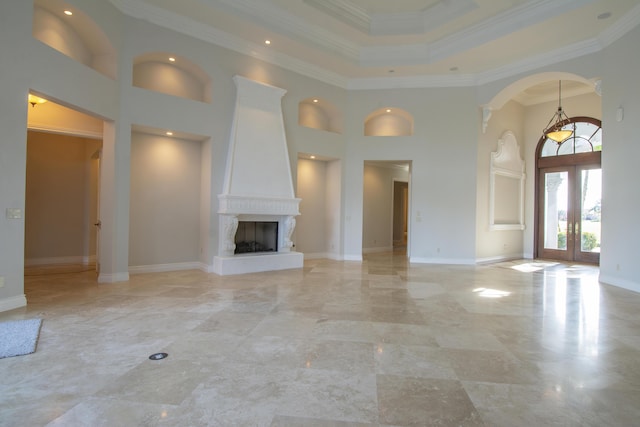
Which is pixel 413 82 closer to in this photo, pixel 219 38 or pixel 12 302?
pixel 219 38

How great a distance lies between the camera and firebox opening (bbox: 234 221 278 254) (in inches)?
280

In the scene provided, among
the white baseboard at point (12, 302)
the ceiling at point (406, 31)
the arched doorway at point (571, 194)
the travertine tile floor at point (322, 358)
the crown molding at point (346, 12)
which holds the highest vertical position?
the crown molding at point (346, 12)

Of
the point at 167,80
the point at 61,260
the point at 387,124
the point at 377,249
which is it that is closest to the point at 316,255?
the point at 377,249

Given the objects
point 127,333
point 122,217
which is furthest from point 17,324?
point 122,217

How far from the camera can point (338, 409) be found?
2.03 meters

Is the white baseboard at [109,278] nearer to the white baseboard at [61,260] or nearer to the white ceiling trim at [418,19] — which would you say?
the white baseboard at [61,260]

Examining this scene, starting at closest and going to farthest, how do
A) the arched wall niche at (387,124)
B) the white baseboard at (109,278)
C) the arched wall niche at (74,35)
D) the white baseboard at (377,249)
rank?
the arched wall niche at (74,35)
the white baseboard at (109,278)
the arched wall niche at (387,124)
the white baseboard at (377,249)

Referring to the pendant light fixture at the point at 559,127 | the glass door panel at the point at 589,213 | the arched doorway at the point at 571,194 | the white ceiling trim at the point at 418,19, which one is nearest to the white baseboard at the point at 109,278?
the white ceiling trim at the point at 418,19

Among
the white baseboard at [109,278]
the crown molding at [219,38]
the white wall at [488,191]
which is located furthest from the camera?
the white wall at [488,191]

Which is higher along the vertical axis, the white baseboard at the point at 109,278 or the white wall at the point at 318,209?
the white wall at the point at 318,209

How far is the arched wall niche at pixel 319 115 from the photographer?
848cm

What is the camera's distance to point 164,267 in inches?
257

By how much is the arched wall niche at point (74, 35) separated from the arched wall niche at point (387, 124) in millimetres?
5889

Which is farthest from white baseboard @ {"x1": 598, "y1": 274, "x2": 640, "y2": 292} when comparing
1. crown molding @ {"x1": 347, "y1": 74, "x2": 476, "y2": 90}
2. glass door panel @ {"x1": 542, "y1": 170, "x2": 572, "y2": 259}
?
crown molding @ {"x1": 347, "y1": 74, "x2": 476, "y2": 90}
